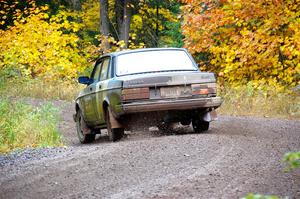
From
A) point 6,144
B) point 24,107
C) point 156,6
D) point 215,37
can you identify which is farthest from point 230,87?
point 156,6

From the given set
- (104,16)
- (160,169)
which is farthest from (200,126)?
(104,16)

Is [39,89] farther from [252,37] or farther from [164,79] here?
[164,79]

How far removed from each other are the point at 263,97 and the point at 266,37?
6.07ft

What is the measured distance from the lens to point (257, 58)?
2050 centimetres

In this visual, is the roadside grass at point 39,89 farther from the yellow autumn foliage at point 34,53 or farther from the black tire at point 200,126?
the black tire at point 200,126

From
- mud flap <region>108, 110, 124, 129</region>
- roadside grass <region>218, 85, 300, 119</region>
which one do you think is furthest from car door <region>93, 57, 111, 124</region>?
roadside grass <region>218, 85, 300, 119</region>

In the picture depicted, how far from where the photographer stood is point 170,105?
11961 mm

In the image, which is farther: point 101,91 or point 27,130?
point 27,130

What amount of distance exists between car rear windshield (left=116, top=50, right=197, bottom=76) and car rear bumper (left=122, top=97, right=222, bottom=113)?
997mm

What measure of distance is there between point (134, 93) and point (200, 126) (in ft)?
6.20

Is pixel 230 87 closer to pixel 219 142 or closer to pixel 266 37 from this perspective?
pixel 266 37

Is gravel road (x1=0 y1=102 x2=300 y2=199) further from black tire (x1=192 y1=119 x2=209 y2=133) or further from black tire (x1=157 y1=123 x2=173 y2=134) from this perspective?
black tire (x1=157 y1=123 x2=173 y2=134)

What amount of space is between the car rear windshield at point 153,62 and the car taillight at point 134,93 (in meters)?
0.96

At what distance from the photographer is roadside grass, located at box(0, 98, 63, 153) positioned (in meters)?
12.9
